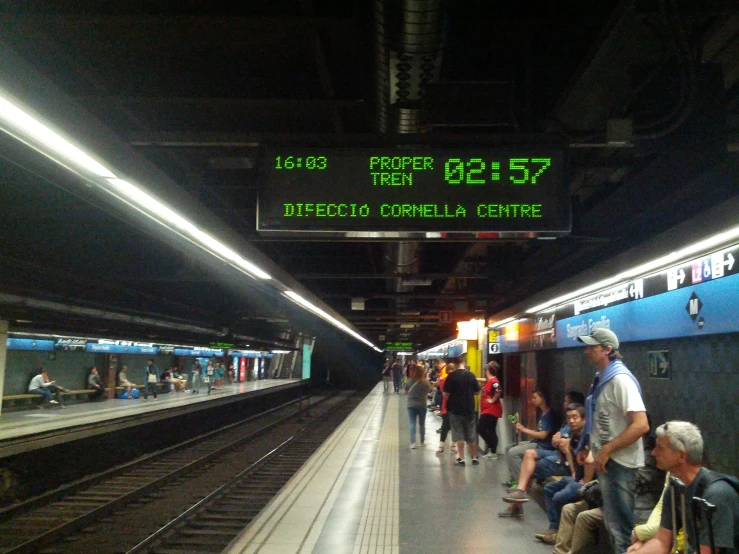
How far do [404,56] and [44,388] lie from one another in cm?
2135

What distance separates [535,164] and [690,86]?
95cm

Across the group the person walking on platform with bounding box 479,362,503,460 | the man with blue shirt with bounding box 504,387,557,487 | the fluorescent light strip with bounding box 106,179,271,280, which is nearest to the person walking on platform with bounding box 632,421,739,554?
the fluorescent light strip with bounding box 106,179,271,280

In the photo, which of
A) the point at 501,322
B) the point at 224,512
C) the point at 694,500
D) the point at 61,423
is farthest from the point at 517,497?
the point at 61,423

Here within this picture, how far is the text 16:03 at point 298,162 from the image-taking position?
4.32 m

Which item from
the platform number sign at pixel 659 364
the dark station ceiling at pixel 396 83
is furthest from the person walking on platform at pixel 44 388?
the platform number sign at pixel 659 364

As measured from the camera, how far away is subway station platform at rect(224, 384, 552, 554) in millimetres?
5426

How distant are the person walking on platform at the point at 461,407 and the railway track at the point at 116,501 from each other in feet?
10.1

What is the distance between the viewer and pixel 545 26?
464cm

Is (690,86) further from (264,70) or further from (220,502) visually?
(220,502)

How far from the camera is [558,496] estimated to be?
538cm

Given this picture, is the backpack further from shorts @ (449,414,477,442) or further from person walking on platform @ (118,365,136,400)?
person walking on platform @ (118,365,136,400)

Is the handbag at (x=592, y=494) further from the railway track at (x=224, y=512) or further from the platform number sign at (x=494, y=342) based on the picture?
the platform number sign at (x=494, y=342)

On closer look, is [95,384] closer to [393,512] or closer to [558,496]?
[393,512]

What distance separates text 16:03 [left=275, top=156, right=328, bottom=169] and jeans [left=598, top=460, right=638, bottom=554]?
2.51m
